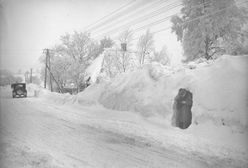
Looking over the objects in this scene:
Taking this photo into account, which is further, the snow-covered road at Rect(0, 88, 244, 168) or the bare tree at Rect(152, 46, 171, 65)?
the bare tree at Rect(152, 46, 171, 65)

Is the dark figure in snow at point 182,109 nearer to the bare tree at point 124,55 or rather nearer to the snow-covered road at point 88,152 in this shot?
the snow-covered road at point 88,152

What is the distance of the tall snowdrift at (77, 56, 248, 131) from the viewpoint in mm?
6816

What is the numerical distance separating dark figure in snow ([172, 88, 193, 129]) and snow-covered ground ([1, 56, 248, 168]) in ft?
0.80

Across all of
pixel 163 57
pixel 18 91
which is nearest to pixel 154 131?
pixel 18 91

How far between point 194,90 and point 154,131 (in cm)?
230

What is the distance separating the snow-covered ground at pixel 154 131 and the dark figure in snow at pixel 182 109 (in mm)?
243

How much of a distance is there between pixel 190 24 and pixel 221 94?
13213 millimetres

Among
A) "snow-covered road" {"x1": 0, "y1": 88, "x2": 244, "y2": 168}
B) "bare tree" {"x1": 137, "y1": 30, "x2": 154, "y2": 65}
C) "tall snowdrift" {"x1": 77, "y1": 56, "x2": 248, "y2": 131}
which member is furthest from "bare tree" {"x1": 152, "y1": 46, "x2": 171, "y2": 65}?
"snow-covered road" {"x1": 0, "y1": 88, "x2": 244, "y2": 168}

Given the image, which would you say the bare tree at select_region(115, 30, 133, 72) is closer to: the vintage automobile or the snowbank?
the vintage automobile

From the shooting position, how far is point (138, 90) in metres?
10.9

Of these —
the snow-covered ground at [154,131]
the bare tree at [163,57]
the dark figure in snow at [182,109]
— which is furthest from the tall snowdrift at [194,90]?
the bare tree at [163,57]

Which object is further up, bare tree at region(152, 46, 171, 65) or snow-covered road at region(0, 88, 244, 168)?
bare tree at region(152, 46, 171, 65)

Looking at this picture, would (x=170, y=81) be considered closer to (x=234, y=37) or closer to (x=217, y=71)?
(x=217, y=71)

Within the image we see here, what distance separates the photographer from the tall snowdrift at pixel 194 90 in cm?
682
